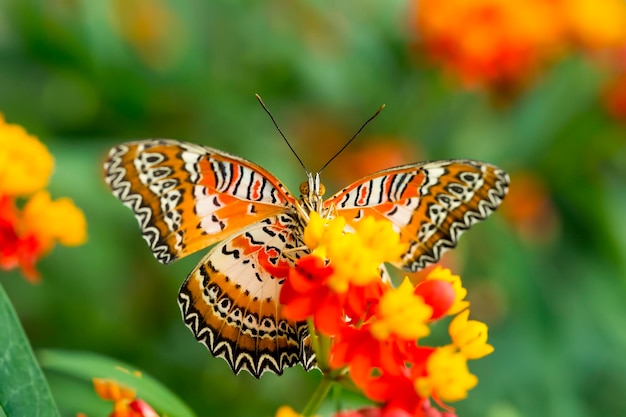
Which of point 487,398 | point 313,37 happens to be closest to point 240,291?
point 487,398

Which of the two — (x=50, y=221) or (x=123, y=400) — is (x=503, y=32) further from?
(x=123, y=400)

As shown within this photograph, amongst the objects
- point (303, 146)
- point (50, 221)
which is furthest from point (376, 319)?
point (303, 146)

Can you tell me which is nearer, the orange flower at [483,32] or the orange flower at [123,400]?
the orange flower at [123,400]

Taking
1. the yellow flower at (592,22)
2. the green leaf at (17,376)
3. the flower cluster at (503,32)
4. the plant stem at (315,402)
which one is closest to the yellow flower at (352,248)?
the plant stem at (315,402)

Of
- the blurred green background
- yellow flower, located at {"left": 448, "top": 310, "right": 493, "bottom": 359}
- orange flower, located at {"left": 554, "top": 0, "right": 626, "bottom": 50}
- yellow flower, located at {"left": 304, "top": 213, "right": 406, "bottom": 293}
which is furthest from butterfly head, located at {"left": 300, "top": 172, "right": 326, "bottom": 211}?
orange flower, located at {"left": 554, "top": 0, "right": 626, "bottom": 50}

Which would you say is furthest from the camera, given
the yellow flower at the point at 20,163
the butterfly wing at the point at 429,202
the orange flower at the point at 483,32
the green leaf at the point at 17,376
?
the orange flower at the point at 483,32

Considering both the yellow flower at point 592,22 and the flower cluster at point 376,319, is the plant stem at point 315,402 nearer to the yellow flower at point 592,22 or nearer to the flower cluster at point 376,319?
the flower cluster at point 376,319

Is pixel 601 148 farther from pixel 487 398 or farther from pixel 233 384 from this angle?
pixel 233 384
